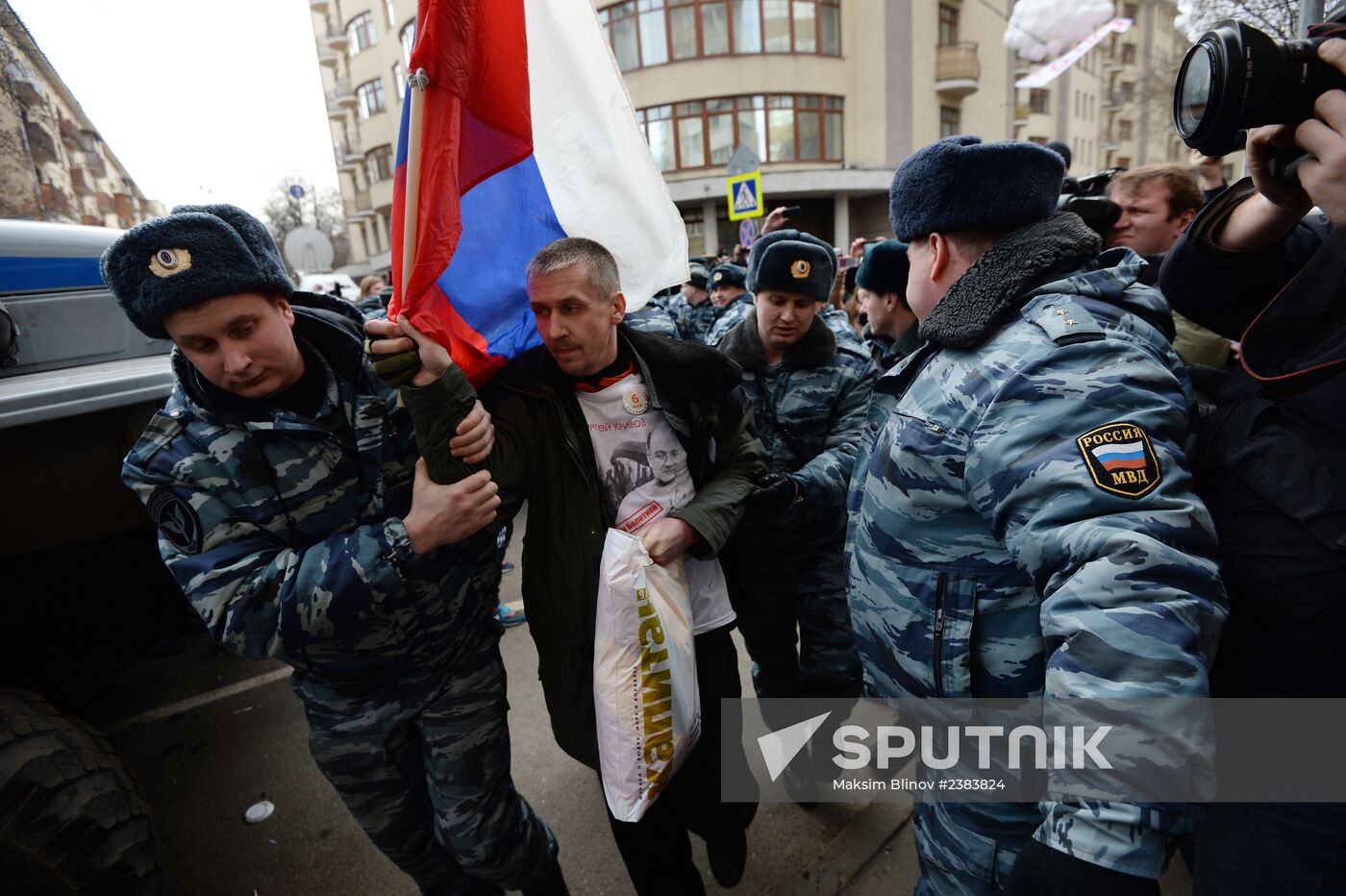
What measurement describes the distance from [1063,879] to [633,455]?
4.45 ft

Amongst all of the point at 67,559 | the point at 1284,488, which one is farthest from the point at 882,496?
the point at 67,559

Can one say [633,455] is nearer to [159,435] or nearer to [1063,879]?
[159,435]

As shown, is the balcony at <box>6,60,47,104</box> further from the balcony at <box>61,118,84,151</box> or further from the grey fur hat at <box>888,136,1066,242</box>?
the grey fur hat at <box>888,136,1066,242</box>

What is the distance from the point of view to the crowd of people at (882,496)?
998mm

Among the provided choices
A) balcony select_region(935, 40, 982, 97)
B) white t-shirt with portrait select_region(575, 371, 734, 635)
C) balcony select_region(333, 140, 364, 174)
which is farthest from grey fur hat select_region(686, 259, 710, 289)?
balcony select_region(333, 140, 364, 174)

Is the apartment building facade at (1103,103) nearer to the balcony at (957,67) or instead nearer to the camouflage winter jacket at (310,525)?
the balcony at (957,67)

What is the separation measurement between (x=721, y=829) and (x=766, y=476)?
45.7 inches

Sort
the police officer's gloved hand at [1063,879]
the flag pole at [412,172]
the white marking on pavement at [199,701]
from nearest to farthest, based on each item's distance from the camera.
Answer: the police officer's gloved hand at [1063,879] → the flag pole at [412,172] → the white marking on pavement at [199,701]

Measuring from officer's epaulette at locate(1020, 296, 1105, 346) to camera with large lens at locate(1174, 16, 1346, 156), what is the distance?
1.06ft

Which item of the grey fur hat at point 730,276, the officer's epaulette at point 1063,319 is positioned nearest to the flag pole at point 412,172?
the officer's epaulette at point 1063,319

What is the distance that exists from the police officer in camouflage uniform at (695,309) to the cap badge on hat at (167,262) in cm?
309

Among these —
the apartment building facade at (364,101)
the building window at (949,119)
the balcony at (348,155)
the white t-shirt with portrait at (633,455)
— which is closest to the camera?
the white t-shirt with portrait at (633,455)

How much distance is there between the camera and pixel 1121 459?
3.27 ft

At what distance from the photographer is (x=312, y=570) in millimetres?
1585
